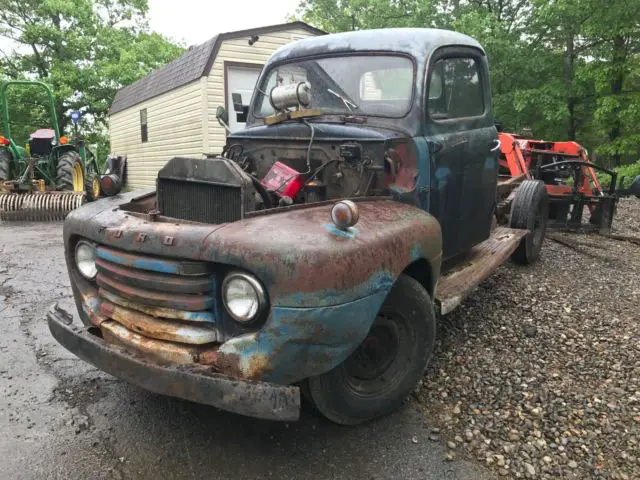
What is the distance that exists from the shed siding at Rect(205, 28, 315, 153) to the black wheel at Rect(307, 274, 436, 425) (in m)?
9.71

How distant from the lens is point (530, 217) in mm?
5363

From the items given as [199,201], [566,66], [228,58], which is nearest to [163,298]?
[199,201]

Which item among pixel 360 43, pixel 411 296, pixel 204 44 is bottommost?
pixel 411 296

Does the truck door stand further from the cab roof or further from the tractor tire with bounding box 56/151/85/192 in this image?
the tractor tire with bounding box 56/151/85/192

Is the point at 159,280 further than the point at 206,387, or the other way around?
the point at 159,280

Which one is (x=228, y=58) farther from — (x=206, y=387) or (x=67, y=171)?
(x=206, y=387)

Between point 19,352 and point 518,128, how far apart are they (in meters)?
15.7

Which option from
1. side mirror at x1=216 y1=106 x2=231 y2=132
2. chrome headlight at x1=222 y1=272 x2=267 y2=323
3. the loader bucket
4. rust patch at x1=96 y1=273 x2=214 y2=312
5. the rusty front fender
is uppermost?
side mirror at x1=216 y1=106 x2=231 y2=132

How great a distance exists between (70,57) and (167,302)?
24.4 m

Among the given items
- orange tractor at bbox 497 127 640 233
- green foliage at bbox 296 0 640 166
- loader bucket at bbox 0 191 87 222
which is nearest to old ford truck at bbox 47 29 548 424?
orange tractor at bbox 497 127 640 233

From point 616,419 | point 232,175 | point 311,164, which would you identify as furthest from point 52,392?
point 616,419

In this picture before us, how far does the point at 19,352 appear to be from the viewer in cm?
371

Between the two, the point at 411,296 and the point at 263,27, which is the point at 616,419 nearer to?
the point at 411,296

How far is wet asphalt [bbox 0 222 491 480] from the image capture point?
7.95 ft
